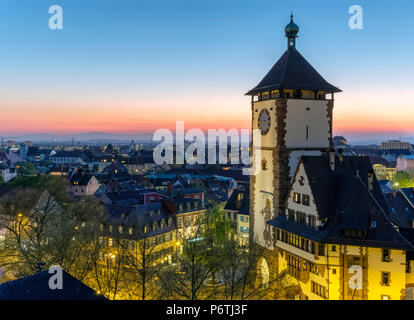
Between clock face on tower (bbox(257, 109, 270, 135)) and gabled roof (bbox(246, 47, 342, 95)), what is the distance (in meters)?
2.50

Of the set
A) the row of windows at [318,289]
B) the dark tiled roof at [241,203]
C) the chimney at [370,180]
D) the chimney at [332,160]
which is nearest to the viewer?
the row of windows at [318,289]

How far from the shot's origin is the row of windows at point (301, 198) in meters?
31.2

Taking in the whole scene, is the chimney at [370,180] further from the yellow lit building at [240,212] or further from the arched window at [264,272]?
the yellow lit building at [240,212]

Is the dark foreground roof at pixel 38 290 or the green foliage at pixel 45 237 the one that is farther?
the green foliage at pixel 45 237

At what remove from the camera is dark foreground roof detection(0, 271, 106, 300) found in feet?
53.4

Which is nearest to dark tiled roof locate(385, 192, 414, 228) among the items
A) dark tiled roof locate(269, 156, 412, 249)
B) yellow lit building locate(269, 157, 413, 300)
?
dark tiled roof locate(269, 156, 412, 249)

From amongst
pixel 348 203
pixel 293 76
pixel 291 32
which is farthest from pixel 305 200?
pixel 291 32

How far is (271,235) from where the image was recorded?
36.9m

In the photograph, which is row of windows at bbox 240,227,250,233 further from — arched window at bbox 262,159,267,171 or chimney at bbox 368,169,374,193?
chimney at bbox 368,169,374,193

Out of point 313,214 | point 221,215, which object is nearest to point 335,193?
point 313,214

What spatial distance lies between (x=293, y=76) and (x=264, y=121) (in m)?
5.62

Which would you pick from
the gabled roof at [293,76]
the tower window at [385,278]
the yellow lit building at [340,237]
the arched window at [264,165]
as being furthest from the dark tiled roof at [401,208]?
the gabled roof at [293,76]

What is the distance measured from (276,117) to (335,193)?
9725 mm

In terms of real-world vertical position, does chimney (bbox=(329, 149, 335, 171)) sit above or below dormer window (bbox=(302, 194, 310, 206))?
above
